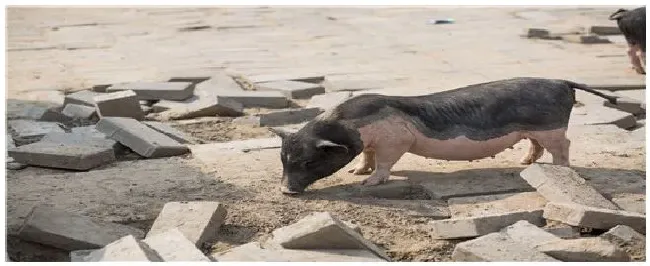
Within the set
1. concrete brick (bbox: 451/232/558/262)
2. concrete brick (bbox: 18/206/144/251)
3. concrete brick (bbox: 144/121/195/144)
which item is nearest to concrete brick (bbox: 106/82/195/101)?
concrete brick (bbox: 144/121/195/144)

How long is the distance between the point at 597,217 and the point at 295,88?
18.6 feet

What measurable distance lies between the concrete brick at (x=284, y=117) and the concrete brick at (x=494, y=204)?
3157 mm

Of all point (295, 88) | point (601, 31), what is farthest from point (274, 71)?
point (601, 31)

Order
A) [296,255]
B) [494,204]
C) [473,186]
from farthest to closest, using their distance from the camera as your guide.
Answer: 1. [473,186]
2. [494,204]
3. [296,255]

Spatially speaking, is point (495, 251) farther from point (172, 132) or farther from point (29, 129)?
point (29, 129)

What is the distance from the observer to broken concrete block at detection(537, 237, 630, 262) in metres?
5.73

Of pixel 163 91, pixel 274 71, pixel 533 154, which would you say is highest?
pixel 533 154

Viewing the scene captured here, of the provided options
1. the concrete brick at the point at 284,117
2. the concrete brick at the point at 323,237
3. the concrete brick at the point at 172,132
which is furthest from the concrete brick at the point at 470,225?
the concrete brick at the point at 284,117

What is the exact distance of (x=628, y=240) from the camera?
607 centimetres

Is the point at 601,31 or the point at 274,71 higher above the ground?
the point at 274,71

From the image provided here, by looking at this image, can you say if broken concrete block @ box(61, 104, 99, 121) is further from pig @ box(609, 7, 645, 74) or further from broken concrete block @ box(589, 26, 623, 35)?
broken concrete block @ box(589, 26, 623, 35)

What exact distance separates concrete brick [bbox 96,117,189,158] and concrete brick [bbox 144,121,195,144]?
15cm

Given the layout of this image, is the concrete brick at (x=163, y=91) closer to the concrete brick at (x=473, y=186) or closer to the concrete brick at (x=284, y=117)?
the concrete brick at (x=284, y=117)

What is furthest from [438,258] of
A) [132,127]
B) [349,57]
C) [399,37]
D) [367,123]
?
[399,37]
